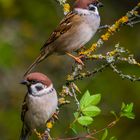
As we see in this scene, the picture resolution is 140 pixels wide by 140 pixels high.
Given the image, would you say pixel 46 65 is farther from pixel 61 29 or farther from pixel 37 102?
pixel 37 102

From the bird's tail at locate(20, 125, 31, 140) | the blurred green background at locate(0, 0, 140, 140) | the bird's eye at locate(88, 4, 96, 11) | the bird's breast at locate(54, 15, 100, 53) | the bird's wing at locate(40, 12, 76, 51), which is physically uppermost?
the bird's eye at locate(88, 4, 96, 11)

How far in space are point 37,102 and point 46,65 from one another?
3.93 metres

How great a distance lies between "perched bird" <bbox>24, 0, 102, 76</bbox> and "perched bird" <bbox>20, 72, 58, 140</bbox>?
93cm

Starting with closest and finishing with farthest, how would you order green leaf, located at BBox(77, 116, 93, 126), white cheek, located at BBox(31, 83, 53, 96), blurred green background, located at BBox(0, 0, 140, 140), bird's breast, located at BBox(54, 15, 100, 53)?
green leaf, located at BBox(77, 116, 93, 126)
white cheek, located at BBox(31, 83, 53, 96)
bird's breast, located at BBox(54, 15, 100, 53)
blurred green background, located at BBox(0, 0, 140, 140)

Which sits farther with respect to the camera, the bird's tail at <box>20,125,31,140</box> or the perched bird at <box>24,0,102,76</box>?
the perched bird at <box>24,0,102,76</box>

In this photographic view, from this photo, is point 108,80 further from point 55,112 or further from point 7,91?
point 55,112

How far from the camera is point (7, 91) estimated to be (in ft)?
31.4

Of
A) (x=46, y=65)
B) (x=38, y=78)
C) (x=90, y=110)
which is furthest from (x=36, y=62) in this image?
(x=46, y=65)

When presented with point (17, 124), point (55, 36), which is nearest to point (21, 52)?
point (17, 124)

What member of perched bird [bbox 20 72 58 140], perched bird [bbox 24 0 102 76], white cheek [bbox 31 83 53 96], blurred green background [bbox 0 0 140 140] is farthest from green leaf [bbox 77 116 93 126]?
blurred green background [bbox 0 0 140 140]

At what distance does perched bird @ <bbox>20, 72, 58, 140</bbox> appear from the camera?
5.37 meters

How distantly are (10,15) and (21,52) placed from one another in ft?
2.08

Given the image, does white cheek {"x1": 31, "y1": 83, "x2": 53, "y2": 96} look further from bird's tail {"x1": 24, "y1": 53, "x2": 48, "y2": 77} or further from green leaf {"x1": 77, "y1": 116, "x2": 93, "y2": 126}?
green leaf {"x1": 77, "y1": 116, "x2": 93, "y2": 126}

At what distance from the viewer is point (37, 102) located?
5.61 metres
